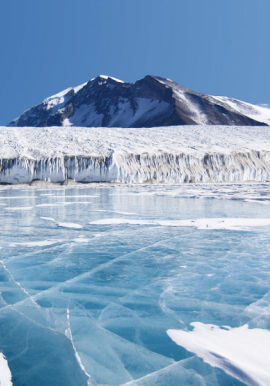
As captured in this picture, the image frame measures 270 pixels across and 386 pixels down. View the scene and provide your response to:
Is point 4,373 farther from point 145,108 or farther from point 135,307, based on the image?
point 145,108

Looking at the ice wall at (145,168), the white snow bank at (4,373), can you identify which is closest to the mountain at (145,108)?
the ice wall at (145,168)

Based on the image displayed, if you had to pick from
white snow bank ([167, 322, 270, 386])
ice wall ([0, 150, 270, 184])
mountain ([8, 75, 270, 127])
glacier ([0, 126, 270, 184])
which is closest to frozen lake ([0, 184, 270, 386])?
white snow bank ([167, 322, 270, 386])

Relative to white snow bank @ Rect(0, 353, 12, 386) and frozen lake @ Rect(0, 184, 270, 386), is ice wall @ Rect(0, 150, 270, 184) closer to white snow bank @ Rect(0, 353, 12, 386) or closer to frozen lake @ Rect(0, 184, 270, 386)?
frozen lake @ Rect(0, 184, 270, 386)

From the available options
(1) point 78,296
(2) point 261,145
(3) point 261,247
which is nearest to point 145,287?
(1) point 78,296

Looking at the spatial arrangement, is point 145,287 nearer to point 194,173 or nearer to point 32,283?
point 32,283

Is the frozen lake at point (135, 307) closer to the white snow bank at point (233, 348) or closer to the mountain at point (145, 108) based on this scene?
the white snow bank at point (233, 348)

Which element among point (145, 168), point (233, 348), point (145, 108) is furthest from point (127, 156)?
point (145, 108)
